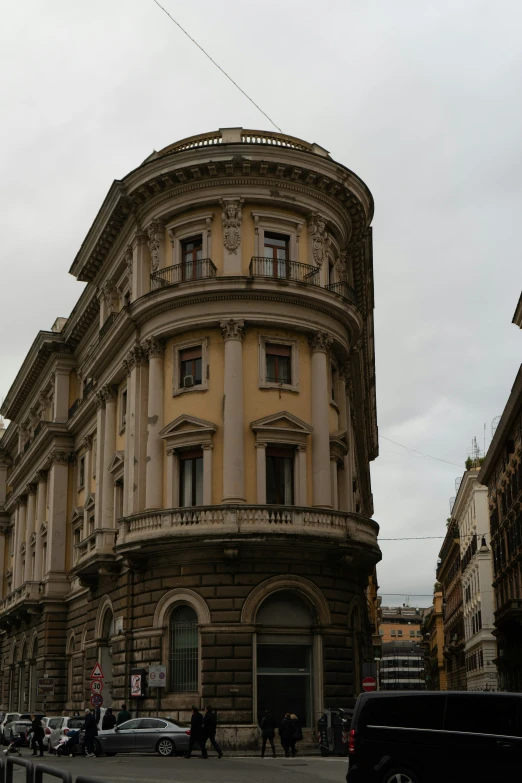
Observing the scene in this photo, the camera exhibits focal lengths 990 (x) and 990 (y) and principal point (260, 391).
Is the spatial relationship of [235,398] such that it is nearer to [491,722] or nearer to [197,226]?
[197,226]

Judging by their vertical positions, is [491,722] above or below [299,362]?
below

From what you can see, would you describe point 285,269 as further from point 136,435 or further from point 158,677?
point 158,677

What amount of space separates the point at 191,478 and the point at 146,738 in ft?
30.7

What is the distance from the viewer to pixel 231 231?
36906mm

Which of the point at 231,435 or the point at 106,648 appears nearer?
the point at 231,435

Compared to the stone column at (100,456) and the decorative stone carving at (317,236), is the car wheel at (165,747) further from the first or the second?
the decorative stone carving at (317,236)

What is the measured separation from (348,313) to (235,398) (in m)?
6.18

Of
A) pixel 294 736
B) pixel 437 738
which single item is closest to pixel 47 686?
pixel 294 736

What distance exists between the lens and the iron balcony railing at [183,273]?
3682 cm

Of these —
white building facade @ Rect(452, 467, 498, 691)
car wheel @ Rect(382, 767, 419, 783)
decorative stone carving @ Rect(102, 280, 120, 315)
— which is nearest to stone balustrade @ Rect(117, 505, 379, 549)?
decorative stone carving @ Rect(102, 280, 120, 315)

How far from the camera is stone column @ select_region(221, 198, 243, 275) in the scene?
3678 centimetres

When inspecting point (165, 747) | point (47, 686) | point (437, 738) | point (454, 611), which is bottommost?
point (165, 747)

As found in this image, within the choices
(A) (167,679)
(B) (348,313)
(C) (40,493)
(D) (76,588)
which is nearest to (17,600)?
(C) (40,493)

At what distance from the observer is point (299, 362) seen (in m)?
36.7
